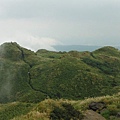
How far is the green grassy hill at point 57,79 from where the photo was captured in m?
156

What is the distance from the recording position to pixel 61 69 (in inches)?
6988

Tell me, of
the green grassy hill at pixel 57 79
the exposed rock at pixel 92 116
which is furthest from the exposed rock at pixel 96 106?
the green grassy hill at pixel 57 79

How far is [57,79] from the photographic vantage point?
170 m

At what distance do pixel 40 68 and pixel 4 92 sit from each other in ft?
→ 106

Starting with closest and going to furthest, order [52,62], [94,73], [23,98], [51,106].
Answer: [51,106] < [23,98] < [94,73] < [52,62]

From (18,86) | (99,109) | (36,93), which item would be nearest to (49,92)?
(36,93)

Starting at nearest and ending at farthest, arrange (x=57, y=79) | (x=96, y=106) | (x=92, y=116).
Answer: (x=92, y=116) < (x=96, y=106) < (x=57, y=79)

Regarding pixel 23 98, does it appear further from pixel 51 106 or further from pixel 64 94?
pixel 51 106

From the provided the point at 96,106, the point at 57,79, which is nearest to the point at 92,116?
the point at 96,106

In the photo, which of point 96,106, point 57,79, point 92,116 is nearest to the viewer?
point 92,116

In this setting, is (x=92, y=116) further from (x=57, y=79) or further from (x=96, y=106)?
(x=57, y=79)

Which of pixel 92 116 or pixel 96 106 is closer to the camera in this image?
pixel 92 116

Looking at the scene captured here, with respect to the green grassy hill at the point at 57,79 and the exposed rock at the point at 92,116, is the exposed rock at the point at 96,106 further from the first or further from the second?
the green grassy hill at the point at 57,79

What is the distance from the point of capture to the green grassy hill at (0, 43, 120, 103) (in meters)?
156
